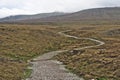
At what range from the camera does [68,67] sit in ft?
232

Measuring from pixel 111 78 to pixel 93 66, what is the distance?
13.2 metres

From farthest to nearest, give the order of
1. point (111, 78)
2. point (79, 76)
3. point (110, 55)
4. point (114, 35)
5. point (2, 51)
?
point (114, 35) < point (2, 51) < point (110, 55) < point (79, 76) < point (111, 78)

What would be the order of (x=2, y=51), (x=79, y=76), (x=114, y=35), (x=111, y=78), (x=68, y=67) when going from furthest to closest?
(x=114, y=35)
(x=2, y=51)
(x=68, y=67)
(x=79, y=76)
(x=111, y=78)

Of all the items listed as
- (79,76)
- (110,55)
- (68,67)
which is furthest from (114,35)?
(79,76)

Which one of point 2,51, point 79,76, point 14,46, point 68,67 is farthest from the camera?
point 14,46

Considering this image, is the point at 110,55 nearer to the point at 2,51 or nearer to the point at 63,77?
the point at 63,77

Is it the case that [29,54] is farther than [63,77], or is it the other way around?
[29,54]

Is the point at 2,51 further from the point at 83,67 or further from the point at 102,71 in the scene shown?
the point at 102,71

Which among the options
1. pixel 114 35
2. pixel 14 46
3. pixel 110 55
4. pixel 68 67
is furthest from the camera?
pixel 114 35

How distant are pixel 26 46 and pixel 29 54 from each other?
Result: 49.1 ft

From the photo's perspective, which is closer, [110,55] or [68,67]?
[68,67]

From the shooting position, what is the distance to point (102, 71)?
5994 centimetres

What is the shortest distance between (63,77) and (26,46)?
59028mm

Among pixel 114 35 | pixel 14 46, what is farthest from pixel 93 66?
pixel 114 35
